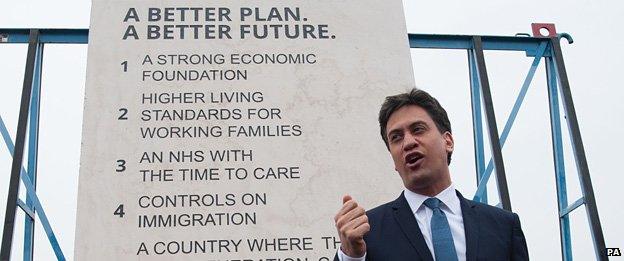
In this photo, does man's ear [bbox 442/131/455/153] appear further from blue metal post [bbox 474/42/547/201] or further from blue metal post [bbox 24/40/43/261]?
blue metal post [bbox 24/40/43/261]

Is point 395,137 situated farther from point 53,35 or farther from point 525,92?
point 53,35

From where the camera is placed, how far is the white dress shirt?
6.58ft

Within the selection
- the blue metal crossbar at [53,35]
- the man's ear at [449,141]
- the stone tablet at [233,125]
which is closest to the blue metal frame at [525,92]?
the stone tablet at [233,125]

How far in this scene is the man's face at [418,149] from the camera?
2111mm

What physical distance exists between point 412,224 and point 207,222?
6.62 feet

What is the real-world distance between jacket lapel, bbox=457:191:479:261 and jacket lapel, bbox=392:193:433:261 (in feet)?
0.35

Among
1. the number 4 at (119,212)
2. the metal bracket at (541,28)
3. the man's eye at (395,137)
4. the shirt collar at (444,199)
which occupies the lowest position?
the shirt collar at (444,199)

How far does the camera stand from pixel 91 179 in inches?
155

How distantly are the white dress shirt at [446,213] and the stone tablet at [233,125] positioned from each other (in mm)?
1802

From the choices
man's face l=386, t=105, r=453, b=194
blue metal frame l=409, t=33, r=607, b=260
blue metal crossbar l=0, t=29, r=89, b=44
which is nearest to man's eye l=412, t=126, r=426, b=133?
man's face l=386, t=105, r=453, b=194

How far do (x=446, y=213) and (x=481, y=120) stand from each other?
10.7 ft

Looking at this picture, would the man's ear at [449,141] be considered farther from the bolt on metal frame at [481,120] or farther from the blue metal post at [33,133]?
the blue metal post at [33,133]

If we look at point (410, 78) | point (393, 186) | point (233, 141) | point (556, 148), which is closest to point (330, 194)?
point (393, 186)

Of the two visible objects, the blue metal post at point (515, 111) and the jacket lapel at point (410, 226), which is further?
the blue metal post at point (515, 111)
